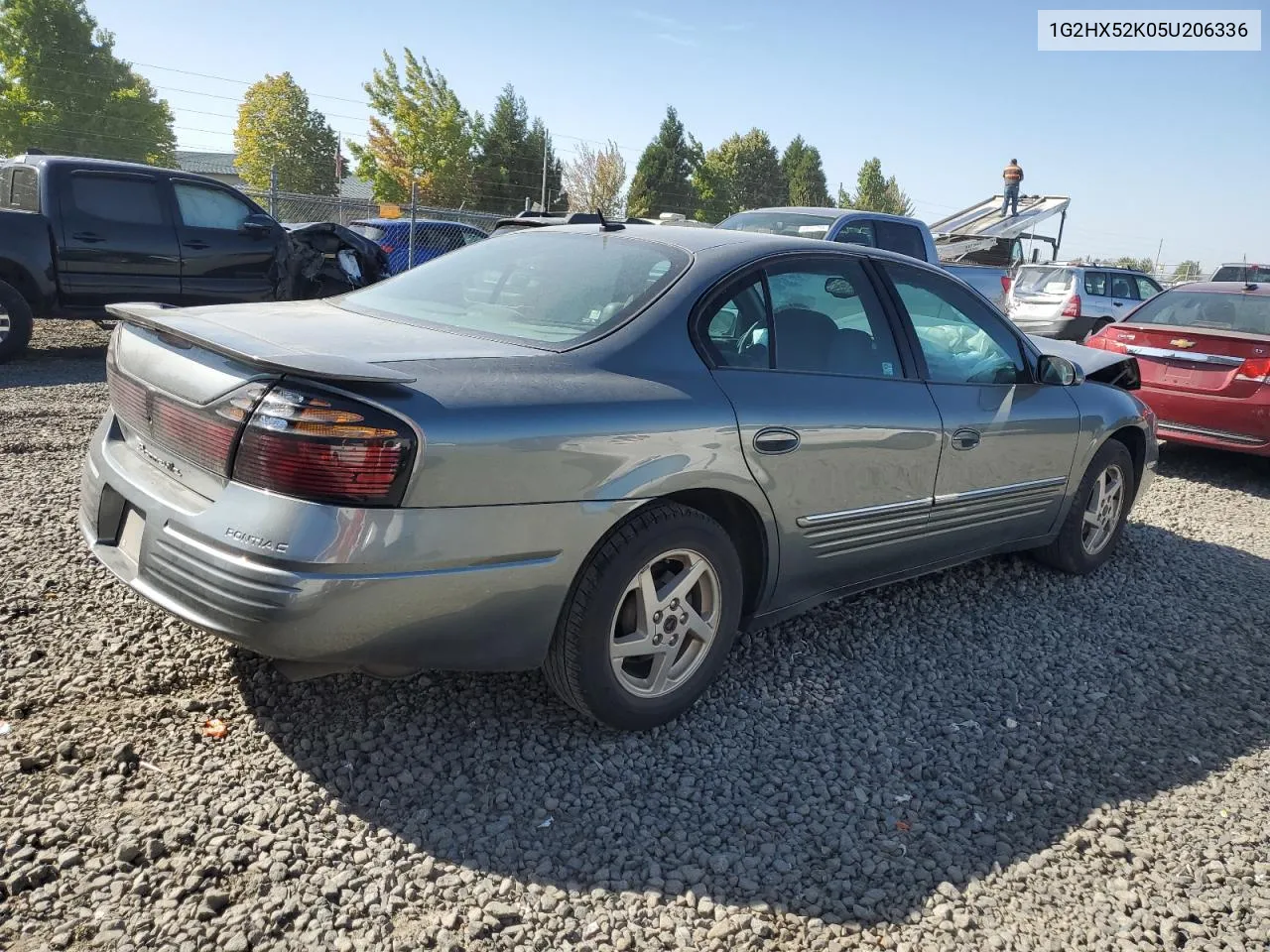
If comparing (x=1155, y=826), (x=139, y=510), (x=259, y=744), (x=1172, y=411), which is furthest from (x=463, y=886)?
(x=1172, y=411)

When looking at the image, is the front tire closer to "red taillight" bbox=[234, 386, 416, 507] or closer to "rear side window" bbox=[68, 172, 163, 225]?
"red taillight" bbox=[234, 386, 416, 507]

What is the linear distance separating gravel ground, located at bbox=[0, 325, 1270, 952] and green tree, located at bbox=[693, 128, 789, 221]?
180 feet

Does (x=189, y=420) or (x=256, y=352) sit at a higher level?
(x=256, y=352)

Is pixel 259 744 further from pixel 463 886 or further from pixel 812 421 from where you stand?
pixel 812 421

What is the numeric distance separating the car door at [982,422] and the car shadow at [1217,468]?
12.3 feet

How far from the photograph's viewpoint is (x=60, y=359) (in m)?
9.04

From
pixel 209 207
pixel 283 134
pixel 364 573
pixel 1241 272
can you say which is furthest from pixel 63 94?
pixel 364 573

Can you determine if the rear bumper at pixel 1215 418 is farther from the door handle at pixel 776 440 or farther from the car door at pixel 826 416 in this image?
the door handle at pixel 776 440

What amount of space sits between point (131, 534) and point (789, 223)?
8.34 metres

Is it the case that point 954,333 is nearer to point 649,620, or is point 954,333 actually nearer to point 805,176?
point 649,620

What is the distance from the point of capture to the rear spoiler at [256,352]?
2.18 meters

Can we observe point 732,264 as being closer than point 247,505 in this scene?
No

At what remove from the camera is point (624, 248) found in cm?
323

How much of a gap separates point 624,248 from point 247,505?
1580mm
